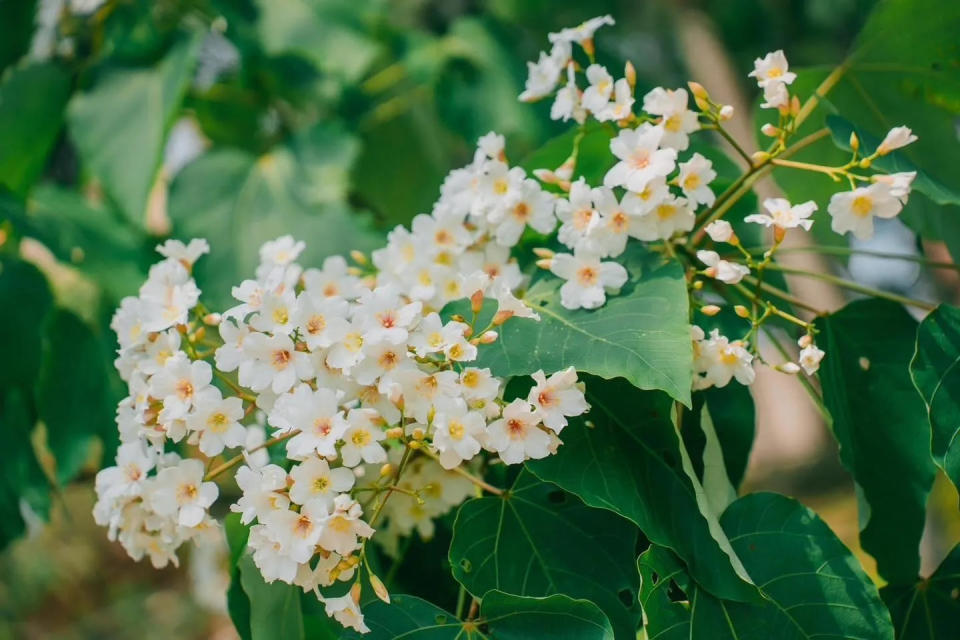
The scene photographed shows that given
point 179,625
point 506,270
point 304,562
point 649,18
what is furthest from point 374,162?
point 179,625

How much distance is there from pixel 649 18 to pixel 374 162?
7.66 ft

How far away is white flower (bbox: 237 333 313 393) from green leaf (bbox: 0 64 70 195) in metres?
0.72

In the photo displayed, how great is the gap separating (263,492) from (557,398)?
18cm

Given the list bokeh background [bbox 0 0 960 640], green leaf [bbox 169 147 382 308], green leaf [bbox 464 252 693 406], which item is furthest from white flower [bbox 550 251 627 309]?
green leaf [bbox 169 147 382 308]

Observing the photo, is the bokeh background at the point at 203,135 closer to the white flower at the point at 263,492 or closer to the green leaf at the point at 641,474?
the green leaf at the point at 641,474

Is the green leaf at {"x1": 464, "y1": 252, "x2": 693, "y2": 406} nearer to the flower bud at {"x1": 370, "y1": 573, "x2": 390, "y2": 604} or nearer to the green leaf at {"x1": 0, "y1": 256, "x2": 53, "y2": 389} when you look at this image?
the flower bud at {"x1": 370, "y1": 573, "x2": 390, "y2": 604}

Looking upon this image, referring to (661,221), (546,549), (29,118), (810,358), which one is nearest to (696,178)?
(661,221)

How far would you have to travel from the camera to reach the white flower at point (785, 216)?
1.77 ft

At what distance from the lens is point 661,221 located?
1.90 ft

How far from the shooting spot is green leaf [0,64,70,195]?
1079 mm

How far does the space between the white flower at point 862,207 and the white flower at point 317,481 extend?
1.11 feet

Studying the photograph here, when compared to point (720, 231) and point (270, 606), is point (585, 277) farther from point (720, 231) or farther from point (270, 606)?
point (270, 606)

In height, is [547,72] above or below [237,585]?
above

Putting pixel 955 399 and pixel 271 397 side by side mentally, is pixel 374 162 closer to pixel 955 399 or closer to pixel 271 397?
pixel 271 397
